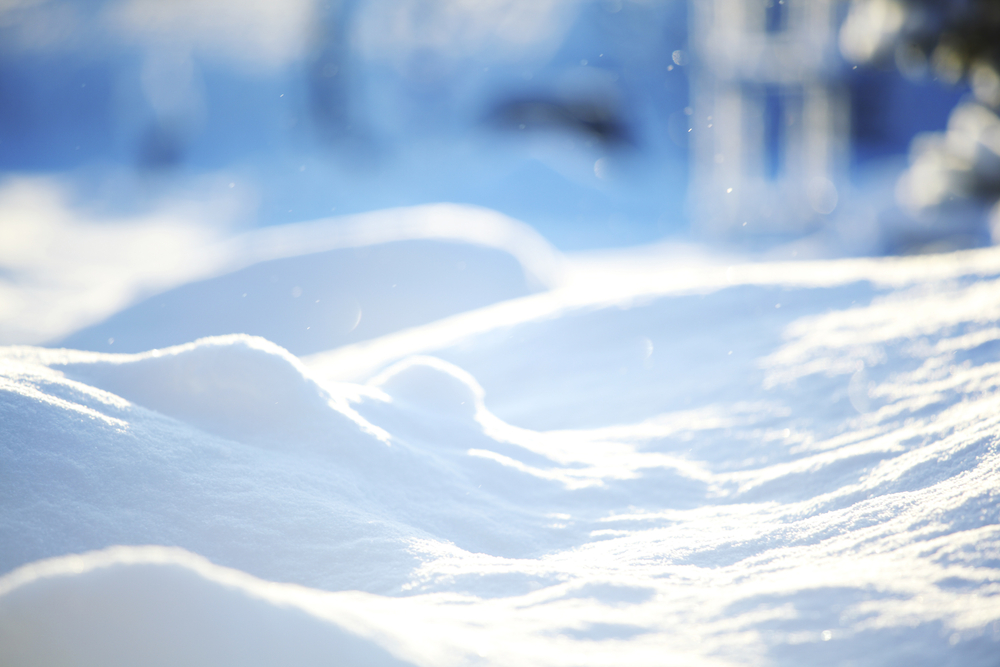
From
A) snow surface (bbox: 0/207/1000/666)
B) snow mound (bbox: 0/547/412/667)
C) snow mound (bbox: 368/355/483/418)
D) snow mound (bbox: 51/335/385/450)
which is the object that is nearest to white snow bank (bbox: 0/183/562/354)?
snow surface (bbox: 0/207/1000/666)

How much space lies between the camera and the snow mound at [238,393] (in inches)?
62.9

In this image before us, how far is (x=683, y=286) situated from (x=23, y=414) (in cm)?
233

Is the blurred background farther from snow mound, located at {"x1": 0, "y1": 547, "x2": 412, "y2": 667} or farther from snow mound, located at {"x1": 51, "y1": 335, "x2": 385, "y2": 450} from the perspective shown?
snow mound, located at {"x1": 0, "y1": 547, "x2": 412, "y2": 667}

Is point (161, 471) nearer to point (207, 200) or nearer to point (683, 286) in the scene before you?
point (683, 286)

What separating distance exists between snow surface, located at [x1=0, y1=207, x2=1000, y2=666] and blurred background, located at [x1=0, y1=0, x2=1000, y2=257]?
3.03 meters

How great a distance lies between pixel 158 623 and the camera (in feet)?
2.92

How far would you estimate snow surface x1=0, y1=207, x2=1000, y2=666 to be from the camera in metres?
0.93

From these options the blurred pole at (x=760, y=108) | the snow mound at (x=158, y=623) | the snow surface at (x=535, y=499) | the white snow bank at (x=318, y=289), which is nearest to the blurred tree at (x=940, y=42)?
the snow surface at (x=535, y=499)

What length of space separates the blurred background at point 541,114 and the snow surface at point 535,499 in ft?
9.95

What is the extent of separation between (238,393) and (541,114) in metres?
14.2

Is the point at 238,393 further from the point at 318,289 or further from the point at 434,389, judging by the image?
the point at 318,289

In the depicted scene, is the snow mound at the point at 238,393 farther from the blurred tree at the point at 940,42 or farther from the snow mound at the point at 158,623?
the blurred tree at the point at 940,42

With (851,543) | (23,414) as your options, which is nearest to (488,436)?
(851,543)

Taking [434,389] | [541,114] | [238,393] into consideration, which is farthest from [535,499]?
[541,114]
